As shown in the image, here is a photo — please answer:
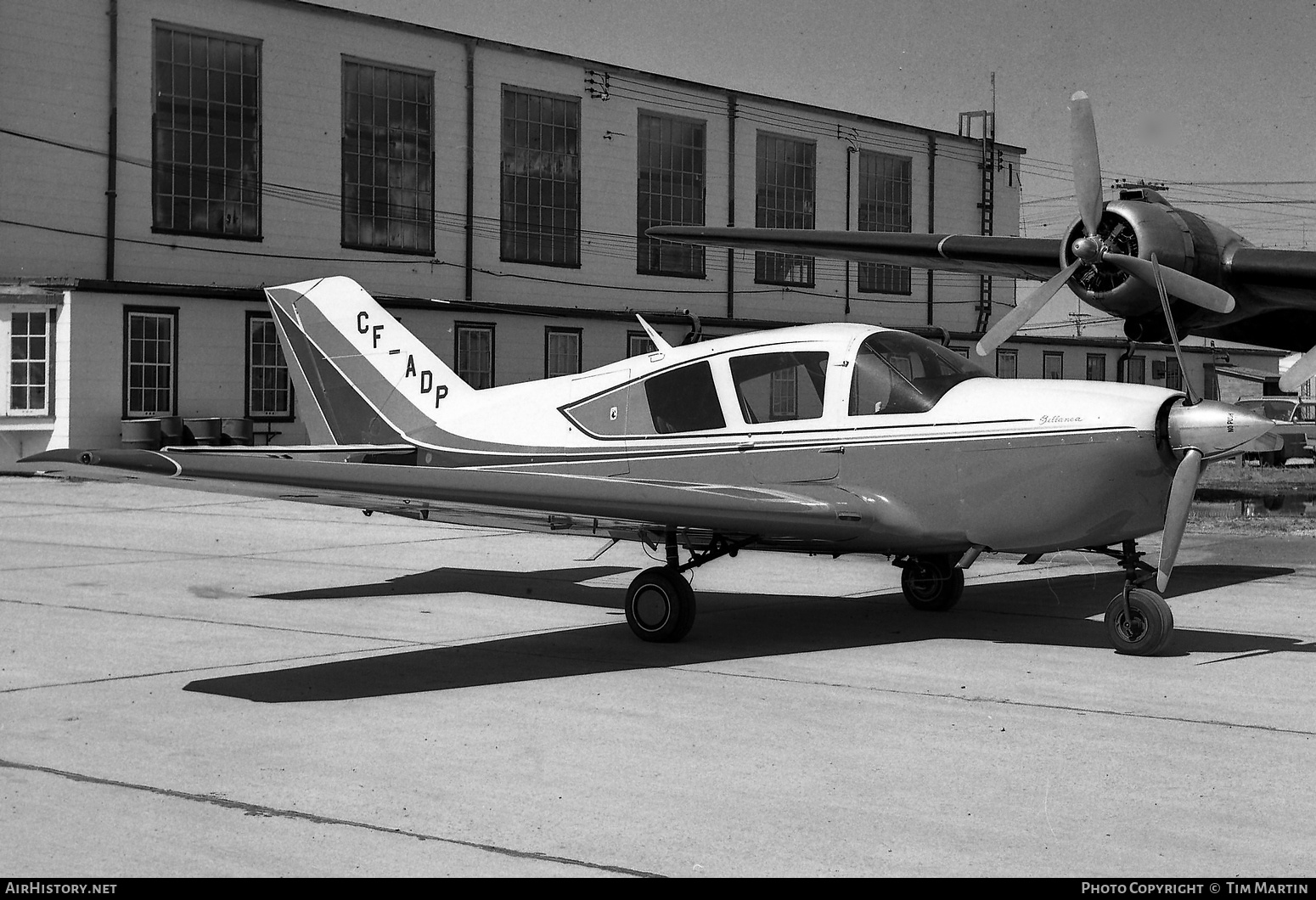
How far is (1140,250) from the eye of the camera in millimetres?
13078

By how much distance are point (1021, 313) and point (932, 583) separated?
90.7 inches

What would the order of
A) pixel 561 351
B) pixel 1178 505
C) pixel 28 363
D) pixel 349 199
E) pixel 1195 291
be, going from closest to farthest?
pixel 1178 505
pixel 1195 291
pixel 28 363
pixel 349 199
pixel 561 351

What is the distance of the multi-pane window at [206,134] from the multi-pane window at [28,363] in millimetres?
4332

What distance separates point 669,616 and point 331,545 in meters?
7.57

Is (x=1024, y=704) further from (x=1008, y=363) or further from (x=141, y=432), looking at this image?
(x=1008, y=363)

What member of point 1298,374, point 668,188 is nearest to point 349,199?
point 668,188

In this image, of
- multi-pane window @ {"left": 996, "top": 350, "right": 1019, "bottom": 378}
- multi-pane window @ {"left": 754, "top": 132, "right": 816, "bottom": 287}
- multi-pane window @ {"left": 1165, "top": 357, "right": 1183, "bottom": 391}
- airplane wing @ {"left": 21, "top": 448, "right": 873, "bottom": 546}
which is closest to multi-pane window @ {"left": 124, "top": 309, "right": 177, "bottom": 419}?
multi-pane window @ {"left": 754, "top": 132, "right": 816, "bottom": 287}

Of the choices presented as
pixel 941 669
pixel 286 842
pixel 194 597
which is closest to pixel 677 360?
pixel 941 669

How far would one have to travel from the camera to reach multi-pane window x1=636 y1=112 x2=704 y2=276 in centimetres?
4178

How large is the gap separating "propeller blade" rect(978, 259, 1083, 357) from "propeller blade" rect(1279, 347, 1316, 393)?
1.98 meters

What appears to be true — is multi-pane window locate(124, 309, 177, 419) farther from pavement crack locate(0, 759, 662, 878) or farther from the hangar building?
pavement crack locate(0, 759, 662, 878)

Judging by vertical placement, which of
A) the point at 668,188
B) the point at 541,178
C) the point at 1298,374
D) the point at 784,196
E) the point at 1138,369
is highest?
the point at 784,196

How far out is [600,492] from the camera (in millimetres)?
8773

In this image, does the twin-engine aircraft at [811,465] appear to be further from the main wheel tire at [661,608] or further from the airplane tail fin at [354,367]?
the airplane tail fin at [354,367]
